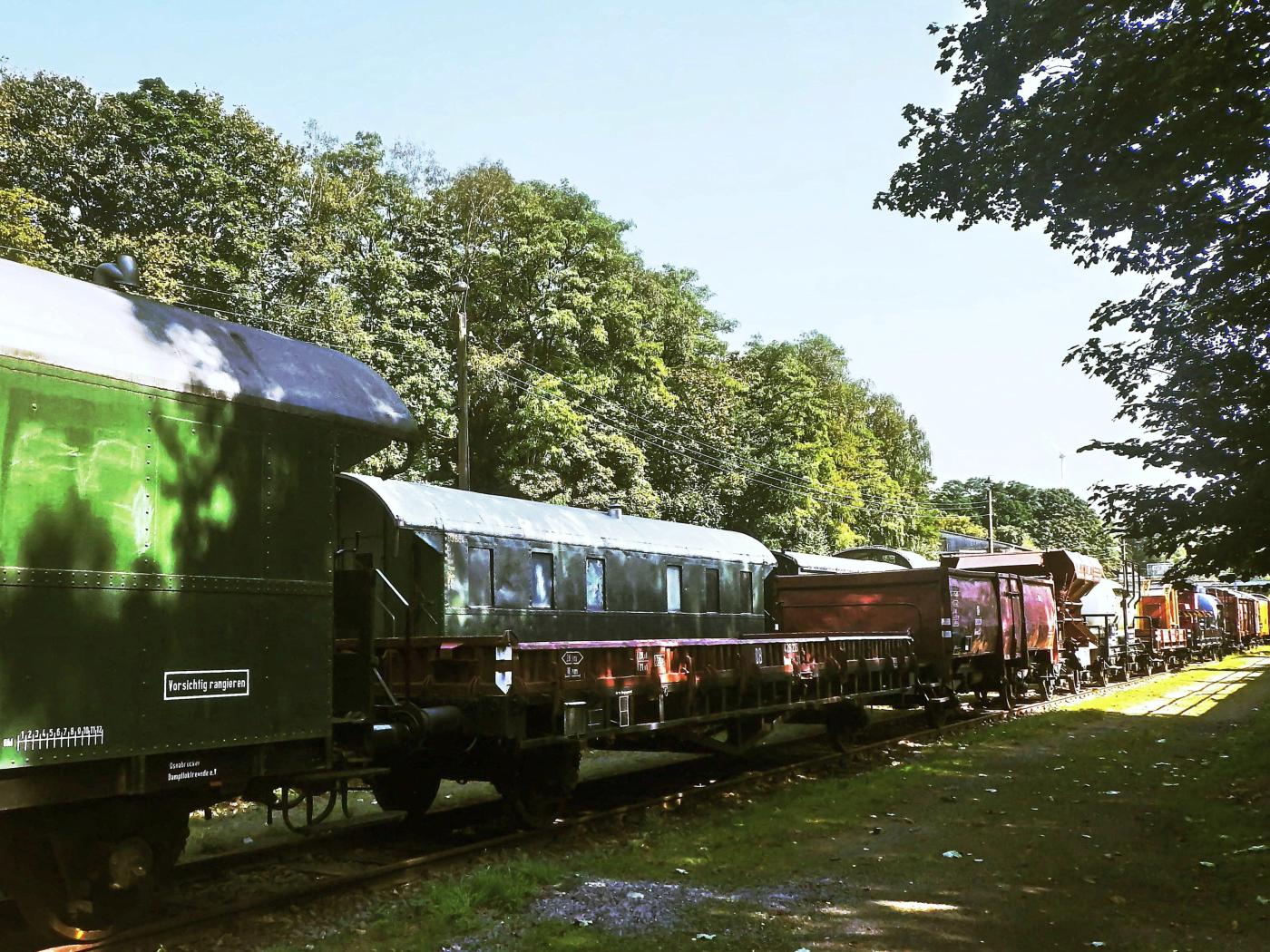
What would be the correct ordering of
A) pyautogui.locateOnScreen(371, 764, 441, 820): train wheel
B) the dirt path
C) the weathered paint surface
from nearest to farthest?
the weathered paint surface < the dirt path < pyautogui.locateOnScreen(371, 764, 441, 820): train wheel

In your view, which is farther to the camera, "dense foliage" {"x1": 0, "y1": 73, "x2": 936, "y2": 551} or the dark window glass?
"dense foliage" {"x1": 0, "y1": 73, "x2": 936, "y2": 551}

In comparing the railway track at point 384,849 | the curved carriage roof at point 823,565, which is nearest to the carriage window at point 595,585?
the railway track at point 384,849

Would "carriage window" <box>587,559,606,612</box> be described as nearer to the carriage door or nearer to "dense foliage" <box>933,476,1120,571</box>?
the carriage door

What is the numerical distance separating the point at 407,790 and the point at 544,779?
1417 millimetres

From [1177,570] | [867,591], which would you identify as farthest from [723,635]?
[1177,570]

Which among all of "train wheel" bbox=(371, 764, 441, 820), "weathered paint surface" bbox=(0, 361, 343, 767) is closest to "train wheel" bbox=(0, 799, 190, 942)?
"weathered paint surface" bbox=(0, 361, 343, 767)

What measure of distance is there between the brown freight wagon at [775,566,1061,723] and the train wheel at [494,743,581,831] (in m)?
7.11

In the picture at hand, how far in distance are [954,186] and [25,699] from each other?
33.9 ft

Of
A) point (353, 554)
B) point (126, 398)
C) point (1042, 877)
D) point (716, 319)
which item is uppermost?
point (716, 319)

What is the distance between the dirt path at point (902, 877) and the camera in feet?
21.7

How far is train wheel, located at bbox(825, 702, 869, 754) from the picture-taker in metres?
15.0

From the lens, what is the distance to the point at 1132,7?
9.50 meters

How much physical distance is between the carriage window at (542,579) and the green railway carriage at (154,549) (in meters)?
6.57

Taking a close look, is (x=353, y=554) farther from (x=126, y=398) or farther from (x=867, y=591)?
(x=867, y=591)
